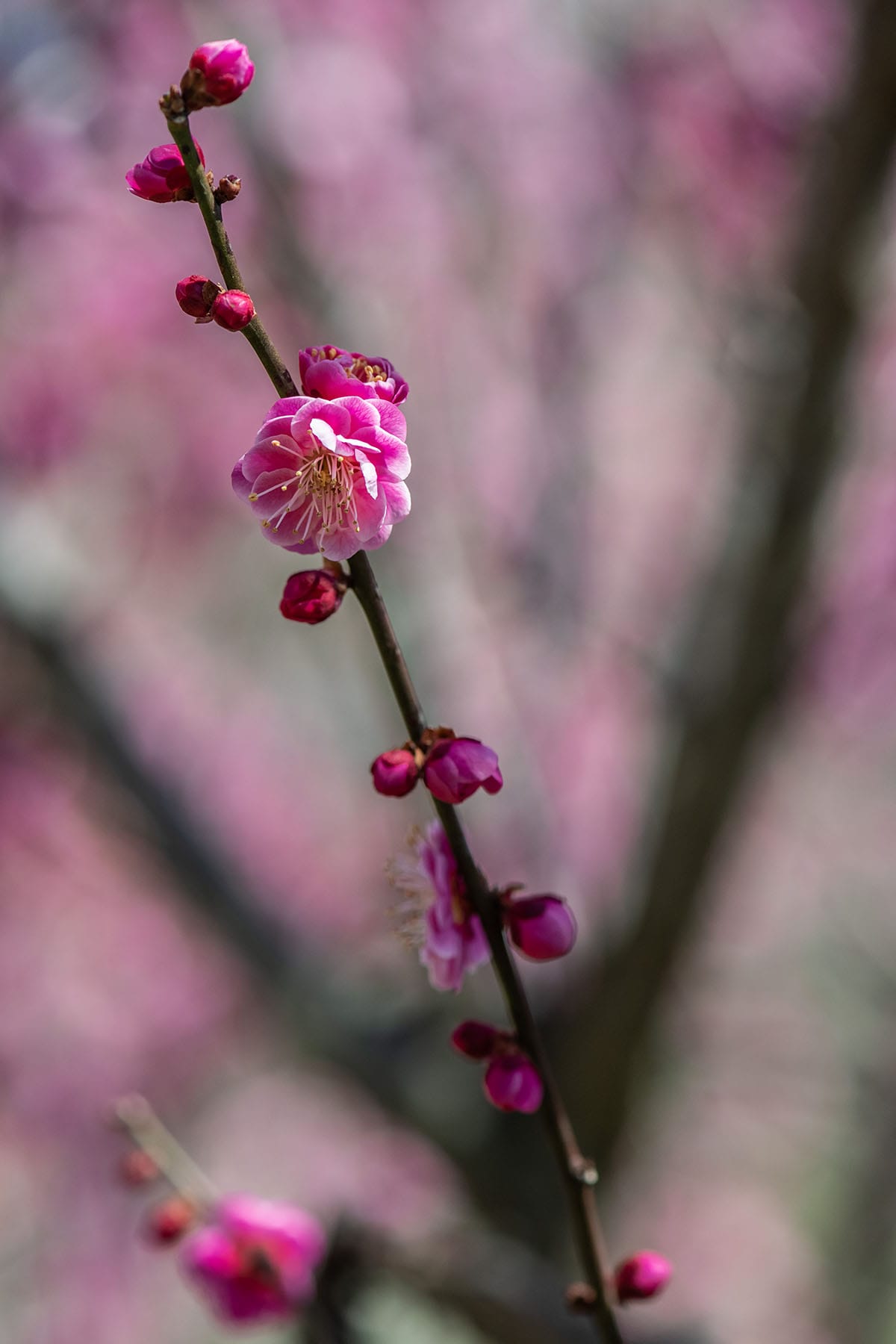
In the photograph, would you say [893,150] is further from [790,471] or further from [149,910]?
[149,910]

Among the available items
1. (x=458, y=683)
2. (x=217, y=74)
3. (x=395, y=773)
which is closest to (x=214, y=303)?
(x=217, y=74)

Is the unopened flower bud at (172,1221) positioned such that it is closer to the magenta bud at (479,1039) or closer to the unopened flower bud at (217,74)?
the magenta bud at (479,1039)

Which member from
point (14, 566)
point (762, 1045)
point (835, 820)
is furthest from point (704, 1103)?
point (14, 566)

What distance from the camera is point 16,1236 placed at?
377cm

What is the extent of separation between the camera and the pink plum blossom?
1.61 feet

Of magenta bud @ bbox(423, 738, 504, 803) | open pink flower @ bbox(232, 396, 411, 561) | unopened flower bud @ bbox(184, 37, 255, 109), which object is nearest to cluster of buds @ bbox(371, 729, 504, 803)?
magenta bud @ bbox(423, 738, 504, 803)

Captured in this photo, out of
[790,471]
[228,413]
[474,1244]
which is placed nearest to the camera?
[474,1244]

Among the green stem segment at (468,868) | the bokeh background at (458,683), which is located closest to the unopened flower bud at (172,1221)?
the bokeh background at (458,683)

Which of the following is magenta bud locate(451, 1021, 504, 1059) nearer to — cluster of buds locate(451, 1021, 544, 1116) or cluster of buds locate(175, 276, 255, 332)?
cluster of buds locate(451, 1021, 544, 1116)

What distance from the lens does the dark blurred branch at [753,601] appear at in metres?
1.53

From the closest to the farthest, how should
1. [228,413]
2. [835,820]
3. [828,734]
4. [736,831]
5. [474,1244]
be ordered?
[474,1244], [736,831], [228,413], [828,734], [835,820]

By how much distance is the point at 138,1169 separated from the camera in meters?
0.93

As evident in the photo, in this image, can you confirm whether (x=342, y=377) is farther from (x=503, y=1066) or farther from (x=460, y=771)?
(x=503, y=1066)

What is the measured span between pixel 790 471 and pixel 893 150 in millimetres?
481
